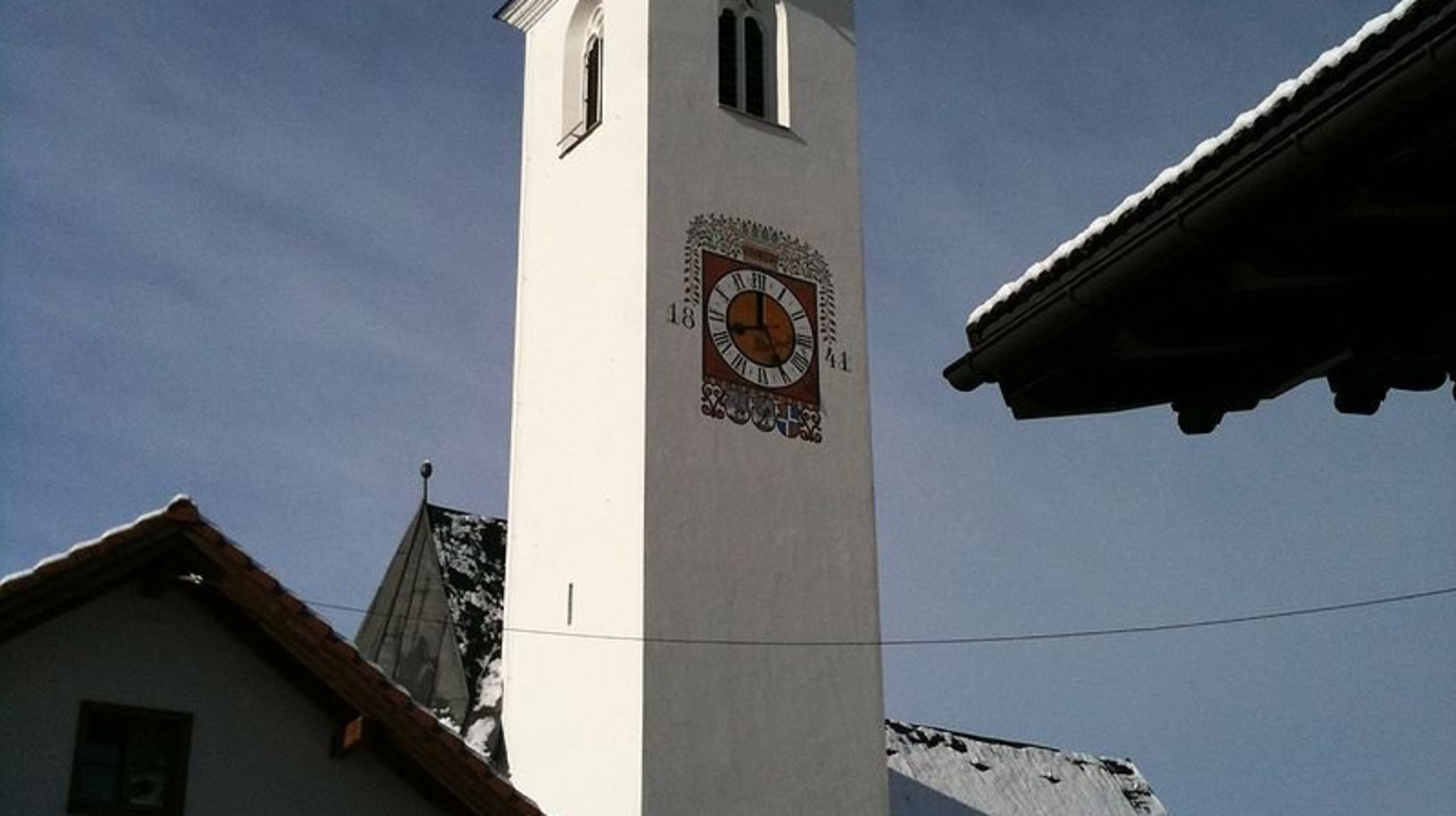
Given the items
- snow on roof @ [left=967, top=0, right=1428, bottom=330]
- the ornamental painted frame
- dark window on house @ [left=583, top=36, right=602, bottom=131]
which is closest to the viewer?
snow on roof @ [left=967, top=0, right=1428, bottom=330]

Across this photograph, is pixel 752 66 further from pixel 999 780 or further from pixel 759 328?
pixel 999 780

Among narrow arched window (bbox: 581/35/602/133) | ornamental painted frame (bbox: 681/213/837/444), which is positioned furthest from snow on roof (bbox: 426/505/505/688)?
narrow arched window (bbox: 581/35/602/133)

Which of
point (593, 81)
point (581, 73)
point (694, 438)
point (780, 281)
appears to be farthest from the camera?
point (581, 73)

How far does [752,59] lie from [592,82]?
1.76 metres

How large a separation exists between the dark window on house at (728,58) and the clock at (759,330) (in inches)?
83.1

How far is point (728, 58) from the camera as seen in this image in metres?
21.5

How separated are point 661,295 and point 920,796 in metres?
8.14

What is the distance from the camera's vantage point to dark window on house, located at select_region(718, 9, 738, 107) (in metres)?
21.2

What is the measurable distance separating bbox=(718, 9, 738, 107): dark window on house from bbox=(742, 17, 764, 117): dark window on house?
0.09m

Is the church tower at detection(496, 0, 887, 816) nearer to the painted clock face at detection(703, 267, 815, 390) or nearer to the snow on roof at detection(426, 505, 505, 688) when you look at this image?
the painted clock face at detection(703, 267, 815, 390)

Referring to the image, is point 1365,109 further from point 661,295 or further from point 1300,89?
point 661,295

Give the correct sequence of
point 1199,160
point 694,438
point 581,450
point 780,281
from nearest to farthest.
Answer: point 1199,160 → point 694,438 → point 581,450 → point 780,281

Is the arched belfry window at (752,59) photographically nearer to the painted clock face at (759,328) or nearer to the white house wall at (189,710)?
the painted clock face at (759,328)

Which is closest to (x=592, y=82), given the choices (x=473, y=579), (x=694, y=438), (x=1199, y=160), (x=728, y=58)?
(x=728, y=58)
